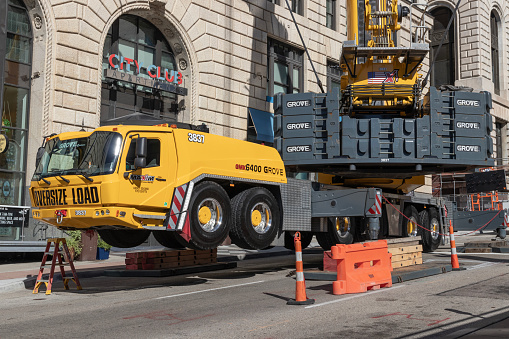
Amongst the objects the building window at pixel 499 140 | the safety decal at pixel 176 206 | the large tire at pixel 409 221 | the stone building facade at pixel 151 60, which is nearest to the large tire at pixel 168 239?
the safety decal at pixel 176 206

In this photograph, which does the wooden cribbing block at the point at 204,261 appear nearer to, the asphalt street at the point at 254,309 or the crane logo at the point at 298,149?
the asphalt street at the point at 254,309

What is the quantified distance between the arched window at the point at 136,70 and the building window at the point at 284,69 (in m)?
5.63

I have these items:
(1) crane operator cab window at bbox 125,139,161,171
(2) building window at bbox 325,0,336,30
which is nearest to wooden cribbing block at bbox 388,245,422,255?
(1) crane operator cab window at bbox 125,139,161,171

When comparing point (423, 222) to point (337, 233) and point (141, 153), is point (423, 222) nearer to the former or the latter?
point (337, 233)

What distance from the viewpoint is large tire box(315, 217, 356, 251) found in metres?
14.6

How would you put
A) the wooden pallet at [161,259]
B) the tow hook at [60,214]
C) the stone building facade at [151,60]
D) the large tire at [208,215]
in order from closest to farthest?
the tow hook at [60,214] < the large tire at [208,215] < the wooden pallet at [161,259] < the stone building facade at [151,60]

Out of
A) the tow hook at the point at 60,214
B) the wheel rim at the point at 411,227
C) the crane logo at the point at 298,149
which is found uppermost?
the crane logo at the point at 298,149

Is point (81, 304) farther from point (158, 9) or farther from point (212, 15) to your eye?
point (212, 15)

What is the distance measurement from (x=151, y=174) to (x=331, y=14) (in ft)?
79.2

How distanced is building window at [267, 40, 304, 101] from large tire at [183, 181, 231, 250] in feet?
55.7

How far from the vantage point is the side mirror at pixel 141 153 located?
9969 mm

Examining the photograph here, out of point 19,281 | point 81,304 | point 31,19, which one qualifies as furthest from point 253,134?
point 81,304

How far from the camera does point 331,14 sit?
3216 cm

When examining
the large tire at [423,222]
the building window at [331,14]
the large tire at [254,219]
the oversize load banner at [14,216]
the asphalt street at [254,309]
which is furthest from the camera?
the building window at [331,14]
